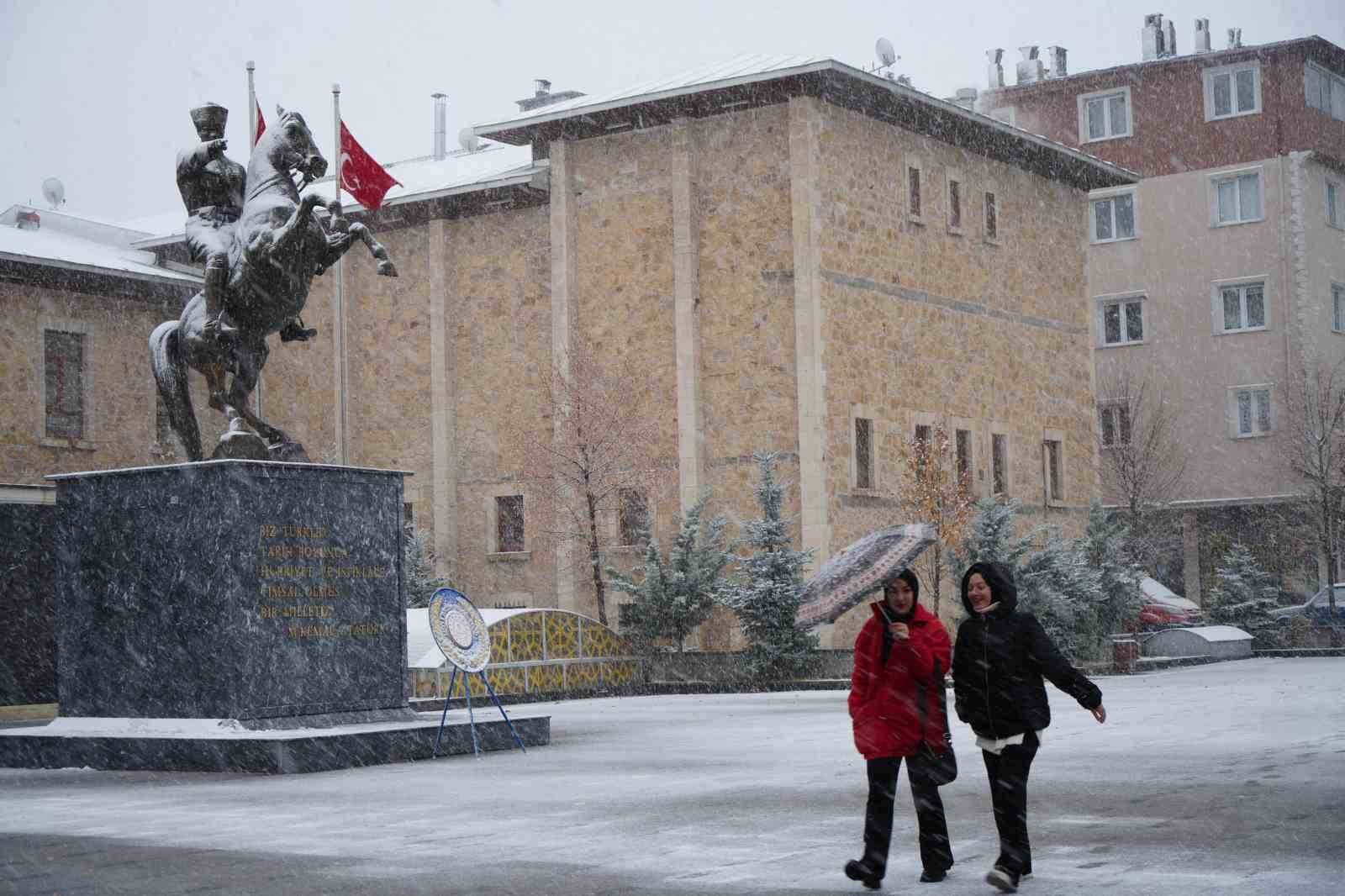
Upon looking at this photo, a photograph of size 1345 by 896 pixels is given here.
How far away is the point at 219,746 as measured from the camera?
47.7ft

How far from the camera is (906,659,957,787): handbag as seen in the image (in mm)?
8445

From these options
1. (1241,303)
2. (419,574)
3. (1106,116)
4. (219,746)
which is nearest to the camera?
(219,746)

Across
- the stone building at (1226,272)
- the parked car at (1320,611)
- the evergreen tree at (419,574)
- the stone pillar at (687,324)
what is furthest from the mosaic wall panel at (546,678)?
the stone building at (1226,272)

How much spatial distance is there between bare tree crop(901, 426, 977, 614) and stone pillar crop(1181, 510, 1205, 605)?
711 inches

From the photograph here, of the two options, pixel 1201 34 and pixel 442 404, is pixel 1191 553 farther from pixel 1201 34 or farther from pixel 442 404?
pixel 442 404

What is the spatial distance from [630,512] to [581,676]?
5.10 meters

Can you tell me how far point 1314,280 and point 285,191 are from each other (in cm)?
3789

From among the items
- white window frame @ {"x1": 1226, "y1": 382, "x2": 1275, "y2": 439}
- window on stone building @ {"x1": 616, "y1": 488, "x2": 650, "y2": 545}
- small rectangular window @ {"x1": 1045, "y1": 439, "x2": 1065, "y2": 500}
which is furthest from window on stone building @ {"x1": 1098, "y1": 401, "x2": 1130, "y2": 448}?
window on stone building @ {"x1": 616, "y1": 488, "x2": 650, "y2": 545}

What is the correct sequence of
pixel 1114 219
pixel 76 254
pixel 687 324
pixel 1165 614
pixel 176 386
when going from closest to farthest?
1. pixel 176 386
2. pixel 687 324
3. pixel 76 254
4. pixel 1165 614
5. pixel 1114 219

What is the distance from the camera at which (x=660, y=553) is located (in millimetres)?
32688

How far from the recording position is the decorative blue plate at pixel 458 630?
599 inches

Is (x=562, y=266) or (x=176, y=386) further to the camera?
(x=562, y=266)

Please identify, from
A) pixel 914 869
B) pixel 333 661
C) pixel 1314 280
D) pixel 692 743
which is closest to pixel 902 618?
pixel 914 869

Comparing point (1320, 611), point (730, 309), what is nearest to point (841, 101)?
point (730, 309)
